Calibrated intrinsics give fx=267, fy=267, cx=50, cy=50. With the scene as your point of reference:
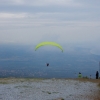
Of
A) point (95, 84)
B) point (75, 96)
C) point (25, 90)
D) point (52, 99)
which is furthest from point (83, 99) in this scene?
point (95, 84)

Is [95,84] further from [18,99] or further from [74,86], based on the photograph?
[18,99]

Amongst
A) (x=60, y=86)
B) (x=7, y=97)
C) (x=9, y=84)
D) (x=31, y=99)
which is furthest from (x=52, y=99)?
(x=9, y=84)

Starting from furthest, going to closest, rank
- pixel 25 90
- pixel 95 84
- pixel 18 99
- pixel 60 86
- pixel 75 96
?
pixel 95 84, pixel 60 86, pixel 25 90, pixel 75 96, pixel 18 99

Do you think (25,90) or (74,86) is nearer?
(25,90)

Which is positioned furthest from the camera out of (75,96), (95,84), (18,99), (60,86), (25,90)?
(95,84)

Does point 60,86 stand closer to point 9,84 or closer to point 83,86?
point 83,86

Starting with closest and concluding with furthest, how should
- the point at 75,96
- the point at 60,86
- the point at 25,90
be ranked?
1. the point at 75,96
2. the point at 25,90
3. the point at 60,86

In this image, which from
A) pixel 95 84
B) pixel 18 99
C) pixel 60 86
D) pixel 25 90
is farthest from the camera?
pixel 95 84

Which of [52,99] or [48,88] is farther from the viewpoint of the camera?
[48,88]
